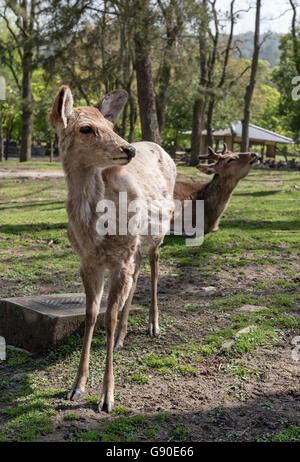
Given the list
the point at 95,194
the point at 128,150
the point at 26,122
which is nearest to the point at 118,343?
the point at 95,194

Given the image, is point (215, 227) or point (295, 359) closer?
point (295, 359)

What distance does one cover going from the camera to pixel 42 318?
14.9ft

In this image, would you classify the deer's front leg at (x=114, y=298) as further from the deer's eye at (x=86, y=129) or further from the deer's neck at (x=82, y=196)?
the deer's eye at (x=86, y=129)

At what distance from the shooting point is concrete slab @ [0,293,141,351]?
4535 mm

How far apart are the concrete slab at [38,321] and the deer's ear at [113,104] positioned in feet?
6.00

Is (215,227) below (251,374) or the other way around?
the other way around

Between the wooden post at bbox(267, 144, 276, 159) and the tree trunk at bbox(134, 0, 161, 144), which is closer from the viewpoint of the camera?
the tree trunk at bbox(134, 0, 161, 144)

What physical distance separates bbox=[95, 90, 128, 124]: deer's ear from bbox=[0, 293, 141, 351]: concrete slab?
6.00 ft

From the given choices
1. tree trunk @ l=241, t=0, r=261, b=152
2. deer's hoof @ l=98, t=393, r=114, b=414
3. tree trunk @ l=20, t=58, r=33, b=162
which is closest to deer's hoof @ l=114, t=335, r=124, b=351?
deer's hoof @ l=98, t=393, r=114, b=414

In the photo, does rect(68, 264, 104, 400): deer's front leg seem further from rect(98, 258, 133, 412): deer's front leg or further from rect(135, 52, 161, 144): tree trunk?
rect(135, 52, 161, 144): tree trunk

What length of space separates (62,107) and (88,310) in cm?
157
